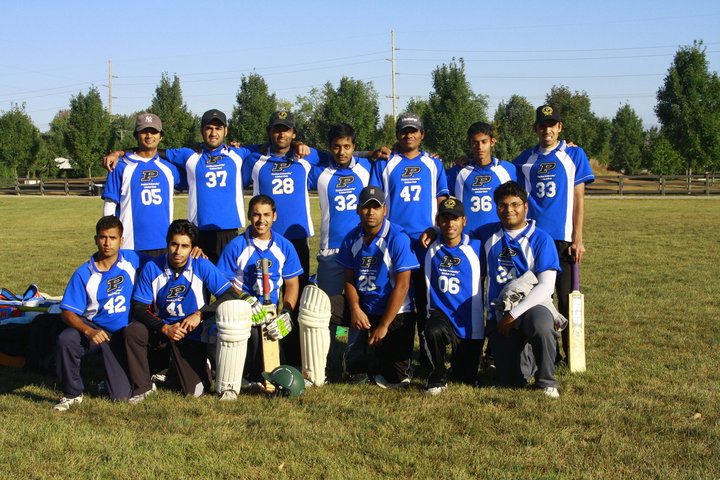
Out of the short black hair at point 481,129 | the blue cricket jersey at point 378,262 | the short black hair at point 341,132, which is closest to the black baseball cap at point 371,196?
the blue cricket jersey at point 378,262

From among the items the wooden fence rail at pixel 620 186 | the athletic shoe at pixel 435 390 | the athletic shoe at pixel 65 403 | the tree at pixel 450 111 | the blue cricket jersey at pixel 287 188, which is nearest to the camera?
the athletic shoe at pixel 65 403

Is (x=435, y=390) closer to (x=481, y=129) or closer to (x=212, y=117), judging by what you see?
(x=481, y=129)

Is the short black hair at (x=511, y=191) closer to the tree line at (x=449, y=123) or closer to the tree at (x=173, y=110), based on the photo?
the tree line at (x=449, y=123)

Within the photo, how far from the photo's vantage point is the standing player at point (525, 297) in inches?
202

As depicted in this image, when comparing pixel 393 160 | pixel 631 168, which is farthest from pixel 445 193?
pixel 631 168

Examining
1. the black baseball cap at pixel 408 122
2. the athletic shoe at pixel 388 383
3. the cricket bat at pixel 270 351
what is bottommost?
the athletic shoe at pixel 388 383

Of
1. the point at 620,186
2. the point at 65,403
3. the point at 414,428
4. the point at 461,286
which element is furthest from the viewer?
the point at 620,186

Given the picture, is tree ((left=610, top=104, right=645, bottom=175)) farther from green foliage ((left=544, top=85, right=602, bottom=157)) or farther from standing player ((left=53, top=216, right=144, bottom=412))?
standing player ((left=53, top=216, right=144, bottom=412))

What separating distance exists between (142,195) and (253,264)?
1259 millimetres

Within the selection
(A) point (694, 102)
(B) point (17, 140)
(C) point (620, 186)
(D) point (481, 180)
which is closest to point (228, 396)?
(D) point (481, 180)

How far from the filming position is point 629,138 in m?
51.0

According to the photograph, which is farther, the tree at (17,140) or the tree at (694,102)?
the tree at (17,140)

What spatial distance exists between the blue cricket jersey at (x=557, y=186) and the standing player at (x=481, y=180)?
257 mm

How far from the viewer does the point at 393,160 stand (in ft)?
19.8
